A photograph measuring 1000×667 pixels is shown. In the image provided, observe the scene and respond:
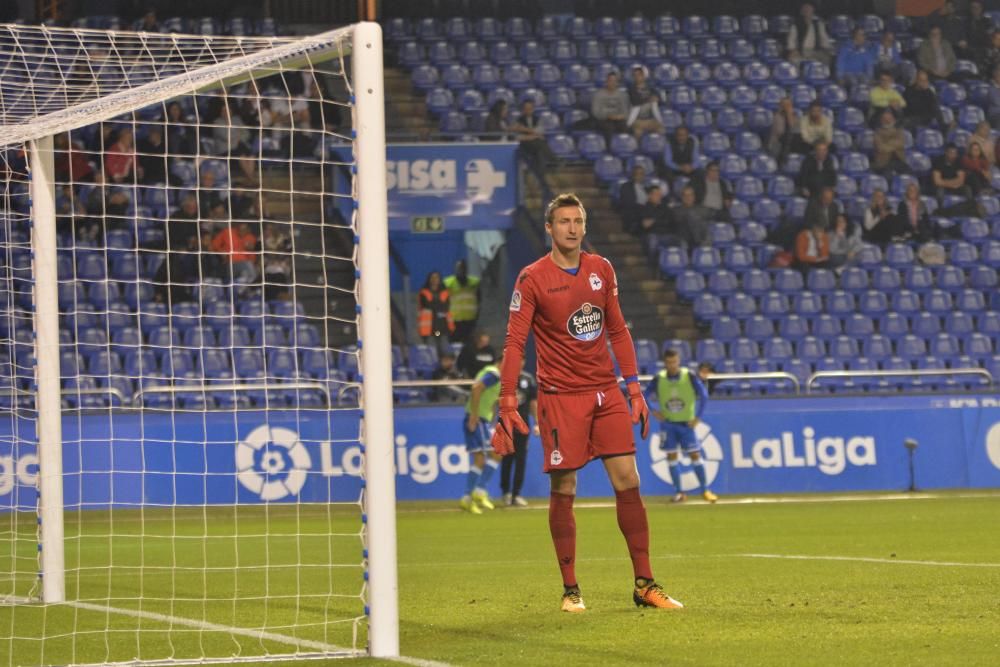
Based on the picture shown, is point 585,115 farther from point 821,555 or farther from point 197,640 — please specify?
point 197,640

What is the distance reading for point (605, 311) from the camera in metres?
8.32

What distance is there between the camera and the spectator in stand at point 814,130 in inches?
1050

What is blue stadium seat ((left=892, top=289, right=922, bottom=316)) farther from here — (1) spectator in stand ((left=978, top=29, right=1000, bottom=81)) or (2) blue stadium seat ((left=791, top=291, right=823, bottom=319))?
(1) spectator in stand ((left=978, top=29, right=1000, bottom=81))

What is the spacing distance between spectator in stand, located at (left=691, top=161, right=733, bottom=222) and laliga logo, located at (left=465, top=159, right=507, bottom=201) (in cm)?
317

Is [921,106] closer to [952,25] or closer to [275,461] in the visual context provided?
[952,25]

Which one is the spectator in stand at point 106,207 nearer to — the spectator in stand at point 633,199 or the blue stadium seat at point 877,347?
the spectator in stand at point 633,199

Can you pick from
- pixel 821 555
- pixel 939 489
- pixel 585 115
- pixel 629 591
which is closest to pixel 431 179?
pixel 585 115

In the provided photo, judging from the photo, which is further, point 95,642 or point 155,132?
point 155,132

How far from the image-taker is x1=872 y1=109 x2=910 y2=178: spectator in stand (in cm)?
2686

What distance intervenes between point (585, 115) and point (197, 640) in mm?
20375

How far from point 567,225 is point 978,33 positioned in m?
22.7

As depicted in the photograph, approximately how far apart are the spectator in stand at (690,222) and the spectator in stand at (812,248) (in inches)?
57.3

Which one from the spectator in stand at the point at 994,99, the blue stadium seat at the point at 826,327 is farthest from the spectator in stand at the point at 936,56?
the blue stadium seat at the point at 826,327

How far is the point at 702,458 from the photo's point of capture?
67.6ft
